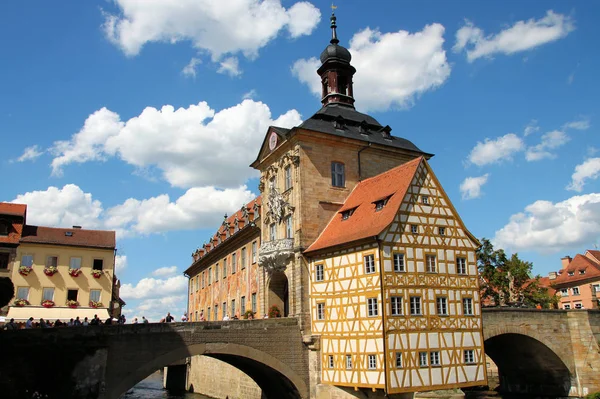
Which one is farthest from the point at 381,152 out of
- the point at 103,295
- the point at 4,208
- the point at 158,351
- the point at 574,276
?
the point at 574,276

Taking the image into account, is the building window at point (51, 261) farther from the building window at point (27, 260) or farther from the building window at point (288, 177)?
the building window at point (288, 177)

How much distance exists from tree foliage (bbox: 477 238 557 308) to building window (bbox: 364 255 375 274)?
25820 mm

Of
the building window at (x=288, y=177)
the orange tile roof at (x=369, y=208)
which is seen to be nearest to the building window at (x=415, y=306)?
the orange tile roof at (x=369, y=208)

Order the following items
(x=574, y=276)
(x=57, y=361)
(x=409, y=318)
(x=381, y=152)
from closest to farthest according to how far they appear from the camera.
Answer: (x=57, y=361) < (x=409, y=318) < (x=381, y=152) < (x=574, y=276)

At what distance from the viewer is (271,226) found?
33.9 metres

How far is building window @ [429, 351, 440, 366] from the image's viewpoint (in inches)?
990

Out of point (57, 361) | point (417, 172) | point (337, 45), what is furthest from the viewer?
point (337, 45)

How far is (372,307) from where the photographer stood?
992 inches

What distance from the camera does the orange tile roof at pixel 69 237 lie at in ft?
135

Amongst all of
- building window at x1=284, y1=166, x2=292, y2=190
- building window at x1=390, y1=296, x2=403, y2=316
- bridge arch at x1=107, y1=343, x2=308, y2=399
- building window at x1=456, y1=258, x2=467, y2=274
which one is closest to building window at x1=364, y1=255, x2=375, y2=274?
building window at x1=390, y1=296, x2=403, y2=316

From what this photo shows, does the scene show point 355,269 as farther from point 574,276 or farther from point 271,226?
point 574,276

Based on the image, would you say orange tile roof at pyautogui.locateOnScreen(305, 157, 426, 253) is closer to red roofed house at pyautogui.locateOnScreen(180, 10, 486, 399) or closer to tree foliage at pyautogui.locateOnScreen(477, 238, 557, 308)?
red roofed house at pyautogui.locateOnScreen(180, 10, 486, 399)

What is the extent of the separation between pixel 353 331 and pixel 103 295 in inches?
918

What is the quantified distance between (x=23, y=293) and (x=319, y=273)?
23.2 meters
